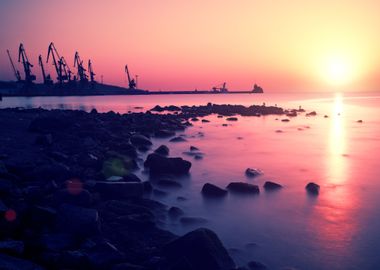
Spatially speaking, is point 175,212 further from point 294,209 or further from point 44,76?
point 44,76

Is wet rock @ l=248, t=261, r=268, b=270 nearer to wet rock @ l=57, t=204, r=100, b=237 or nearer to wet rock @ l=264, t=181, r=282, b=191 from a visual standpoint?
wet rock @ l=57, t=204, r=100, b=237

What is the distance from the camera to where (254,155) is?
18938mm

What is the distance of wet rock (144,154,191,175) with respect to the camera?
13359 mm

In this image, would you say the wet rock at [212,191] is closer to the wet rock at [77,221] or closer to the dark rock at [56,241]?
the wet rock at [77,221]

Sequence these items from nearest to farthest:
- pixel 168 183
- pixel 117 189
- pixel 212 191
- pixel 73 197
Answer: pixel 73 197 → pixel 117 189 → pixel 212 191 → pixel 168 183

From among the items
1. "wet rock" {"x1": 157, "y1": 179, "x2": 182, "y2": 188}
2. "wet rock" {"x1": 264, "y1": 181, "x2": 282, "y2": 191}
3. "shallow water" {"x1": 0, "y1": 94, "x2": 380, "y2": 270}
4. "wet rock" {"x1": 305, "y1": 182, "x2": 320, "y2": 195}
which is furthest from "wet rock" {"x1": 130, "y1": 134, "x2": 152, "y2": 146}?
"wet rock" {"x1": 305, "y1": 182, "x2": 320, "y2": 195}

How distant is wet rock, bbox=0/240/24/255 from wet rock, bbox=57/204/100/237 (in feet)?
3.84

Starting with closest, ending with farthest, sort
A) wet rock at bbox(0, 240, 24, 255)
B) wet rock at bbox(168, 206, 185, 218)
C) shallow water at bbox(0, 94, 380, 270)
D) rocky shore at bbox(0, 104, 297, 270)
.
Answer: wet rock at bbox(0, 240, 24, 255), rocky shore at bbox(0, 104, 297, 270), shallow water at bbox(0, 94, 380, 270), wet rock at bbox(168, 206, 185, 218)

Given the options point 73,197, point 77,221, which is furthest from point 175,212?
point 77,221

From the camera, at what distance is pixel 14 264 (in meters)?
4.63

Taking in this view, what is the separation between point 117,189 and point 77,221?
258 cm

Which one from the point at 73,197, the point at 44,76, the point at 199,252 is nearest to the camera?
the point at 199,252

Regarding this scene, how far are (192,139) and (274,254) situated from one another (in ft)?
57.0

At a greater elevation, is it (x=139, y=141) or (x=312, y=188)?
(x=139, y=141)
